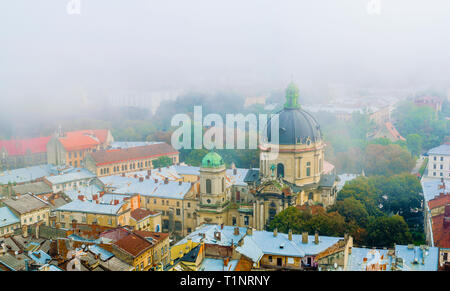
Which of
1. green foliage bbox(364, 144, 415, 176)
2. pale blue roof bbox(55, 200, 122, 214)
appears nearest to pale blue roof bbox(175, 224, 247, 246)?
pale blue roof bbox(55, 200, 122, 214)

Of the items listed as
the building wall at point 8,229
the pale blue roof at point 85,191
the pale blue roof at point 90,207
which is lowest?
the building wall at point 8,229

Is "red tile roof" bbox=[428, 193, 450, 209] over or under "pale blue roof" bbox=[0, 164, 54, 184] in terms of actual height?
over

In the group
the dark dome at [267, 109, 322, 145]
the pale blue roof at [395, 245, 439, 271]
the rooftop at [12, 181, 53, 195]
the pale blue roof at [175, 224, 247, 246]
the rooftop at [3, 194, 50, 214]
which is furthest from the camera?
the rooftop at [12, 181, 53, 195]

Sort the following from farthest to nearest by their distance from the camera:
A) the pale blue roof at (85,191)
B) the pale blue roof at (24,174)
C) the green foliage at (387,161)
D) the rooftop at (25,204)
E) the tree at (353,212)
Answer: the green foliage at (387,161), the pale blue roof at (24,174), the pale blue roof at (85,191), the rooftop at (25,204), the tree at (353,212)

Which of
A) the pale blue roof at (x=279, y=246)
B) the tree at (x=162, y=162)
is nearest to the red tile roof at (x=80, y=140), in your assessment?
the tree at (x=162, y=162)

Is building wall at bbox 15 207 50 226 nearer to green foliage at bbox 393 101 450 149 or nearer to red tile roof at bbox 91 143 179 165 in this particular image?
red tile roof at bbox 91 143 179 165

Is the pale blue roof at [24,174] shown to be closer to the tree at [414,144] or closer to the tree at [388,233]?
the tree at [388,233]

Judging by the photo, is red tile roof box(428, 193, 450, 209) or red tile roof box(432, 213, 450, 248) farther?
red tile roof box(428, 193, 450, 209)
